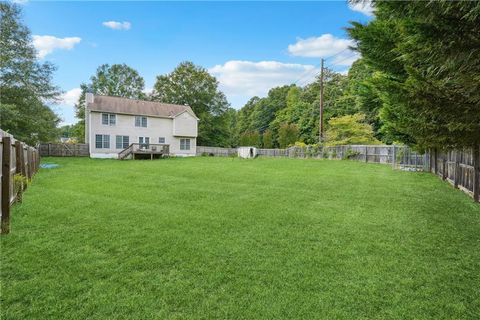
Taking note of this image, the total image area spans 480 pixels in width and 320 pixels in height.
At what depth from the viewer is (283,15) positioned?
11492 millimetres

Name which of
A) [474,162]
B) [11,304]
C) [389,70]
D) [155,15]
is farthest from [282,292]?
[155,15]

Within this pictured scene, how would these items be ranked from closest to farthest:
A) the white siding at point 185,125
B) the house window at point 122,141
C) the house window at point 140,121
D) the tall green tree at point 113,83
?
the house window at point 122,141 → the house window at point 140,121 → the white siding at point 185,125 → the tall green tree at point 113,83

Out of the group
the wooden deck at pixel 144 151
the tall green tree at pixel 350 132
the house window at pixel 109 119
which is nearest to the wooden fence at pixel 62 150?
the house window at pixel 109 119

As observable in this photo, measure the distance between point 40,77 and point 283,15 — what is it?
17.1 meters

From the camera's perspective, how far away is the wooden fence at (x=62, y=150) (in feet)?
72.4

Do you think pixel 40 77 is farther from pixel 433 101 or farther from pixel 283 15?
pixel 433 101

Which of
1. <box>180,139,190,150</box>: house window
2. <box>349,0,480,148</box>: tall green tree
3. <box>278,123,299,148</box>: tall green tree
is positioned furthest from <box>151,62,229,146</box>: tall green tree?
<box>349,0,480,148</box>: tall green tree

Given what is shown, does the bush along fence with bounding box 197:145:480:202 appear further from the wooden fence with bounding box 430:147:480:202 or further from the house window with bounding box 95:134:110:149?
the house window with bounding box 95:134:110:149

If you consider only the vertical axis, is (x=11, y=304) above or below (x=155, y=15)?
below

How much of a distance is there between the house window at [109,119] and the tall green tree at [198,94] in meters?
12.7

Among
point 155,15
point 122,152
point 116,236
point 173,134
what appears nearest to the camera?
point 116,236

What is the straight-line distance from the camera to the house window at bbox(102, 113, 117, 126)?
77.0ft

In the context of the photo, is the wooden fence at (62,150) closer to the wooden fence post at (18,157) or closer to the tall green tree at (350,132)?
the wooden fence post at (18,157)

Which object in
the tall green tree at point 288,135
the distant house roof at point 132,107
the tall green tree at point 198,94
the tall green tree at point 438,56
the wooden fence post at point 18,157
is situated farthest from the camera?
the tall green tree at point 198,94
